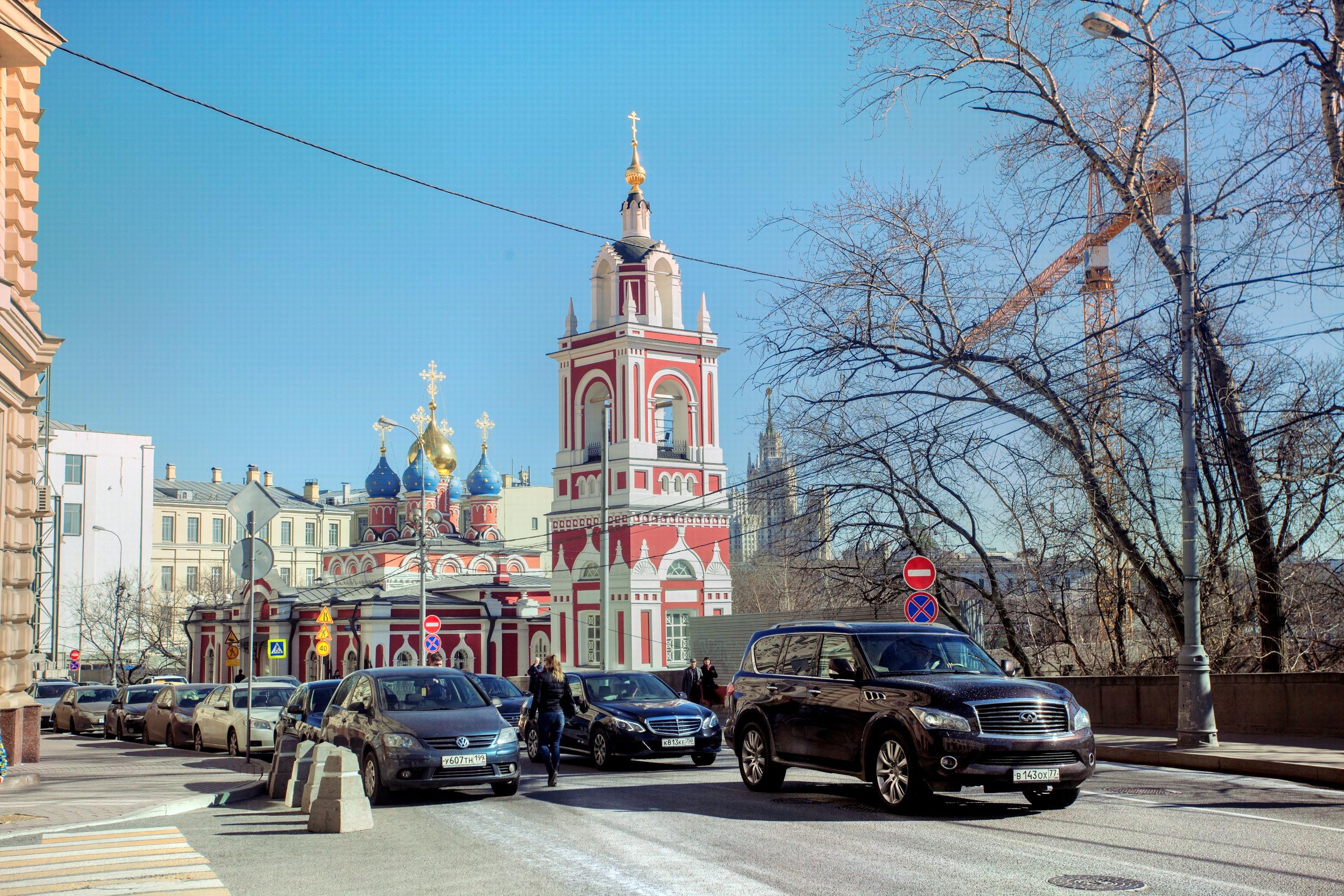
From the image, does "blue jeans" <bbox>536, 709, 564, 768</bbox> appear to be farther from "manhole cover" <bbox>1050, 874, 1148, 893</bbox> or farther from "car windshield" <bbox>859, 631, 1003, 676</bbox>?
"manhole cover" <bbox>1050, 874, 1148, 893</bbox>

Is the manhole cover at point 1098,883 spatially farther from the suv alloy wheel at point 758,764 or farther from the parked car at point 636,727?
the parked car at point 636,727

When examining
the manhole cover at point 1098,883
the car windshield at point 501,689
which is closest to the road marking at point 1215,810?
the manhole cover at point 1098,883

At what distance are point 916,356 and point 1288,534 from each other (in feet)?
22.4

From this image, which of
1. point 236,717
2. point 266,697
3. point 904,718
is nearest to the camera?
point 904,718

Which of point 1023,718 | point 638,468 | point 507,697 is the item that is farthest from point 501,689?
point 638,468

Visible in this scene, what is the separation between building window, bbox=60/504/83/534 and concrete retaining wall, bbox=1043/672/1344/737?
77441 mm

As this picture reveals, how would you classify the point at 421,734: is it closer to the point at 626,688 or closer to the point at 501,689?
the point at 626,688

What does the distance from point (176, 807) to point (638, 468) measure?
44.7 metres

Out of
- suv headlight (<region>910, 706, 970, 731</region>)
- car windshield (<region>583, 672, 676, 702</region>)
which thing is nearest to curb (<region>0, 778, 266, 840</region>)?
car windshield (<region>583, 672, 676, 702</region>)

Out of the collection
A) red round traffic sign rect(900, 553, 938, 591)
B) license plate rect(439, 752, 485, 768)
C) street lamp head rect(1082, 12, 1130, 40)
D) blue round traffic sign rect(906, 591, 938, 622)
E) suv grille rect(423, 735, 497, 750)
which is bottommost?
license plate rect(439, 752, 485, 768)

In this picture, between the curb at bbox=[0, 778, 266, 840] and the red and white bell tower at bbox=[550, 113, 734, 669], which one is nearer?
the curb at bbox=[0, 778, 266, 840]

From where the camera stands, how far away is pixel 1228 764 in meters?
15.9

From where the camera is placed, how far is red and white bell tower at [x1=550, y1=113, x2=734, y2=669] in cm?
5822

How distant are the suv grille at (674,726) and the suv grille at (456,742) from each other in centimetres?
389
